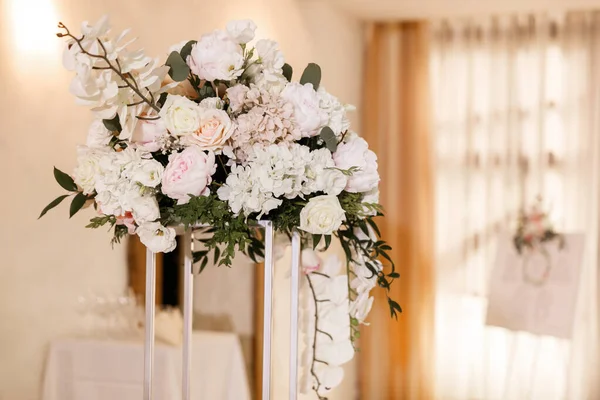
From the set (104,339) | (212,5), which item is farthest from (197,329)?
(212,5)

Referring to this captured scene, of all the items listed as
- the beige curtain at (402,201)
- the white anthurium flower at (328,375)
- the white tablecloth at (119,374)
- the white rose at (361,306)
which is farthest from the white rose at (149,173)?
the beige curtain at (402,201)

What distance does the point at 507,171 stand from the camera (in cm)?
496

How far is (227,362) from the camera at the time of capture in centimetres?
284

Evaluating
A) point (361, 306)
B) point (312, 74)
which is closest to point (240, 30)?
point (312, 74)

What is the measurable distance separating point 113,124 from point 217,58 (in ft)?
0.91

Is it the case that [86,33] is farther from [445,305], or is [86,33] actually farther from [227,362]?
[445,305]

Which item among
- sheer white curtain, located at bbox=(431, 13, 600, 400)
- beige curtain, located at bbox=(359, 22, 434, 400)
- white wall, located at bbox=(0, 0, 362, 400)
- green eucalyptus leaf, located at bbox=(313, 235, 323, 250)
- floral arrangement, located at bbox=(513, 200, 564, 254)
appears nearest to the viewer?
green eucalyptus leaf, located at bbox=(313, 235, 323, 250)

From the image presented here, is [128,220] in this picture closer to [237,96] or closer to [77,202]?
[77,202]

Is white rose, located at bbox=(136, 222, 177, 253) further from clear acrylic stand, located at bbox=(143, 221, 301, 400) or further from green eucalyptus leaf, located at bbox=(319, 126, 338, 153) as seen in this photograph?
green eucalyptus leaf, located at bbox=(319, 126, 338, 153)

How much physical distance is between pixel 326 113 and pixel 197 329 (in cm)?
198

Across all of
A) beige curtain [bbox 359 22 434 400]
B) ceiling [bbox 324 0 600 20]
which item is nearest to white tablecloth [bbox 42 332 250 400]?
beige curtain [bbox 359 22 434 400]

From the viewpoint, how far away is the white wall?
87.5 inches

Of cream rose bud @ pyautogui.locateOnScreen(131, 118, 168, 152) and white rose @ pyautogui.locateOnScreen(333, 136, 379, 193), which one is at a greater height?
cream rose bud @ pyautogui.locateOnScreen(131, 118, 168, 152)

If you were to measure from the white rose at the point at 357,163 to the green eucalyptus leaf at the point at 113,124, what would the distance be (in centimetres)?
49
